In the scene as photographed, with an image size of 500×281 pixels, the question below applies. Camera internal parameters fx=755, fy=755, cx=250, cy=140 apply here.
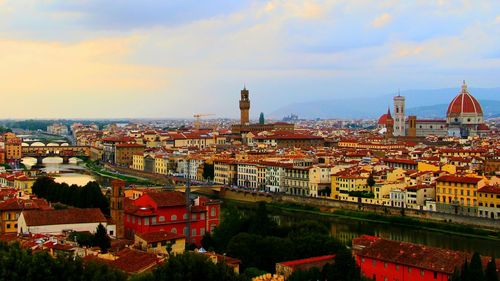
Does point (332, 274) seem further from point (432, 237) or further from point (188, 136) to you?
point (188, 136)

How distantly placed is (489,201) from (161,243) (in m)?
14.7

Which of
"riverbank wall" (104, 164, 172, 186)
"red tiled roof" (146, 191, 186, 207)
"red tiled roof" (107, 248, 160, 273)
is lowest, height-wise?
"riverbank wall" (104, 164, 172, 186)

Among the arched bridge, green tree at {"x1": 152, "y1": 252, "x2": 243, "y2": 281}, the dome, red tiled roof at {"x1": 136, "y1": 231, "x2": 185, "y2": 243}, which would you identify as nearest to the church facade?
the dome

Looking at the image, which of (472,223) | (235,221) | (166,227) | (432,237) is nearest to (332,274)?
(235,221)

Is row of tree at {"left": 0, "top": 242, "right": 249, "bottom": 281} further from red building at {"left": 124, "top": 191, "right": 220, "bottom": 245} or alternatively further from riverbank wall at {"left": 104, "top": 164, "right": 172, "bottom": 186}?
riverbank wall at {"left": 104, "top": 164, "right": 172, "bottom": 186}

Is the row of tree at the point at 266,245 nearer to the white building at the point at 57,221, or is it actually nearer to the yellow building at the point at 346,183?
the white building at the point at 57,221

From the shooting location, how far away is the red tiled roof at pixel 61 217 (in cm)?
1822

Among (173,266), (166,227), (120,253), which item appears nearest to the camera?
(173,266)

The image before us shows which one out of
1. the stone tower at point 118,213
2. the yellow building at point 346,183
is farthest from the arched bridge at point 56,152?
the stone tower at point 118,213

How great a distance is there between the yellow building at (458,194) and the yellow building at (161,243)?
46.0ft

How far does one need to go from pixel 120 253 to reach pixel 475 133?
2227 inches

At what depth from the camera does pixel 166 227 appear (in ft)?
66.1

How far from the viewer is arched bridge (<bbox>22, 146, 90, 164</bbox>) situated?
219 ft

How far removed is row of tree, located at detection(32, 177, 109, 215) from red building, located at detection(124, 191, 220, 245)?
2305 millimetres
